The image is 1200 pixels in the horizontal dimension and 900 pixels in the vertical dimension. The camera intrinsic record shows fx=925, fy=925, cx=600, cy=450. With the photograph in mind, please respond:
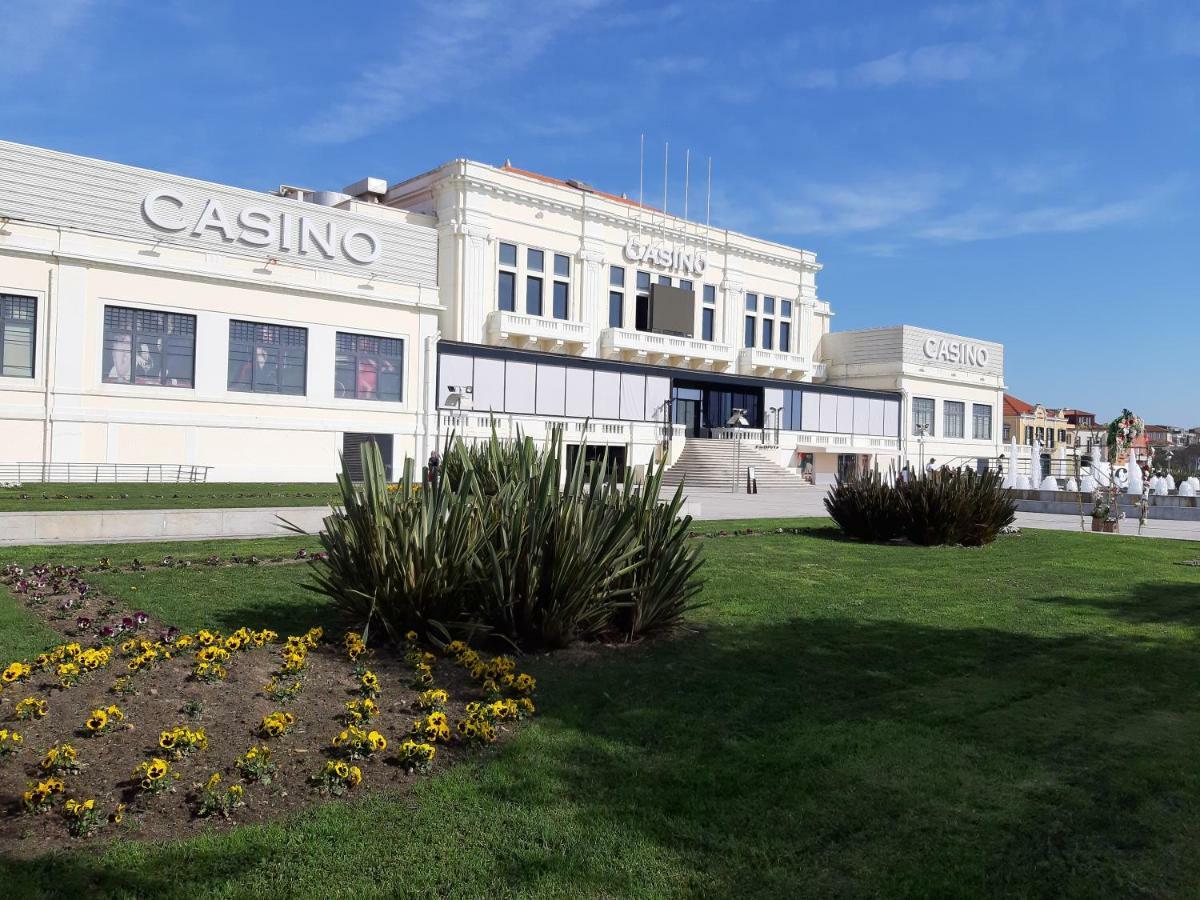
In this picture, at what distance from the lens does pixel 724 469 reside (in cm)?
4653

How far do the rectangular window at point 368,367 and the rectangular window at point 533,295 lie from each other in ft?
37.8

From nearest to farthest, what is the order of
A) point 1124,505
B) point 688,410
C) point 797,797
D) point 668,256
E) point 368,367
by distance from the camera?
point 797,797
point 1124,505
point 368,367
point 668,256
point 688,410

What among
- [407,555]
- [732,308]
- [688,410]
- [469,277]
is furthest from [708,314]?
[407,555]

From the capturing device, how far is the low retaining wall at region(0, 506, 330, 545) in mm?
13523

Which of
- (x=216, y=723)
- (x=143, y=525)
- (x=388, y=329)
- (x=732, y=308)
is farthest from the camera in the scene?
(x=732, y=308)

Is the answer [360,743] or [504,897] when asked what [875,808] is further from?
[360,743]

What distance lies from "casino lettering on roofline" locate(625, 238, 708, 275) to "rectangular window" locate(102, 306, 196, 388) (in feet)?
88.1

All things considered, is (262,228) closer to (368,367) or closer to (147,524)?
(368,367)

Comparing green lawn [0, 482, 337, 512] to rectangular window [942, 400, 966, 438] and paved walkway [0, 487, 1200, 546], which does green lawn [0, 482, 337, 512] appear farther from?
rectangular window [942, 400, 966, 438]

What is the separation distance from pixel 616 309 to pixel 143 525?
4110 cm

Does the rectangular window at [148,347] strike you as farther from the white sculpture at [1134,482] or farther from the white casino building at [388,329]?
the white sculpture at [1134,482]

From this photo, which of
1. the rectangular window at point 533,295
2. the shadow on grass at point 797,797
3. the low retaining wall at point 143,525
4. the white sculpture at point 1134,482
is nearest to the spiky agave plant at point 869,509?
the shadow on grass at point 797,797

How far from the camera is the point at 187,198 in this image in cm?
3406

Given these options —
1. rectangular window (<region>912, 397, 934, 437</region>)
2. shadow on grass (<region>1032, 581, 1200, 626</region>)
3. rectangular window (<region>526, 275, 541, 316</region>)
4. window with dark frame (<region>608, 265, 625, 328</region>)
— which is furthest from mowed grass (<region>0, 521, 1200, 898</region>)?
rectangular window (<region>912, 397, 934, 437</region>)
